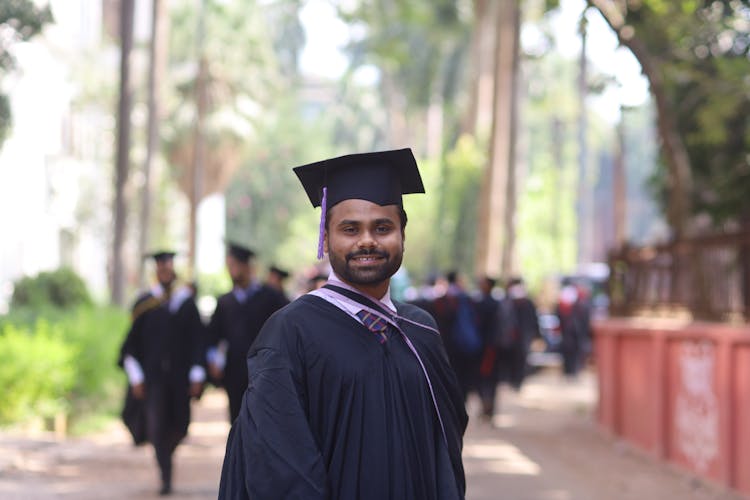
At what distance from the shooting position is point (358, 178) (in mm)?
5273

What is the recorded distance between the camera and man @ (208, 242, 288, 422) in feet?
41.1

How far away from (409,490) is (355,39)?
7388 cm

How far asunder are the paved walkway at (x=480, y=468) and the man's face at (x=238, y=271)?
1.67m

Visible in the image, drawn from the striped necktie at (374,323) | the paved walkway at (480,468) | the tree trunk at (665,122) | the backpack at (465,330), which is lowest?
the paved walkway at (480,468)

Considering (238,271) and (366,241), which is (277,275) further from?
(366,241)

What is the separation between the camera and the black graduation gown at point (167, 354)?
12.6m

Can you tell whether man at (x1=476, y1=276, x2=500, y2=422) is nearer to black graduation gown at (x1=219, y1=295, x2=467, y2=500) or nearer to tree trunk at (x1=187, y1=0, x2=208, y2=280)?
black graduation gown at (x1=219, y1=295, x2=467, y2=500)

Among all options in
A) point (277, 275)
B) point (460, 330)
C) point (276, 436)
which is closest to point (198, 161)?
point (460, 330)

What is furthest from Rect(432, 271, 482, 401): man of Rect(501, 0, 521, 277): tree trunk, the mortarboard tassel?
the mortarboard tassel

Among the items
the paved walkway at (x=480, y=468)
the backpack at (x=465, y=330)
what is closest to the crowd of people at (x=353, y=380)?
the paved walkway at (x=480, y=468)

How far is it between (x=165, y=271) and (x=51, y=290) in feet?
37.1

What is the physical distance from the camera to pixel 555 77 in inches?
3787

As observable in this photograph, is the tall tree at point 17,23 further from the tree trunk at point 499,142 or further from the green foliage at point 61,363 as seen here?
the tree trunk at point 499,142

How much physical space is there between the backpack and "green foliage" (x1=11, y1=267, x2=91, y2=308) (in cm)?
608
